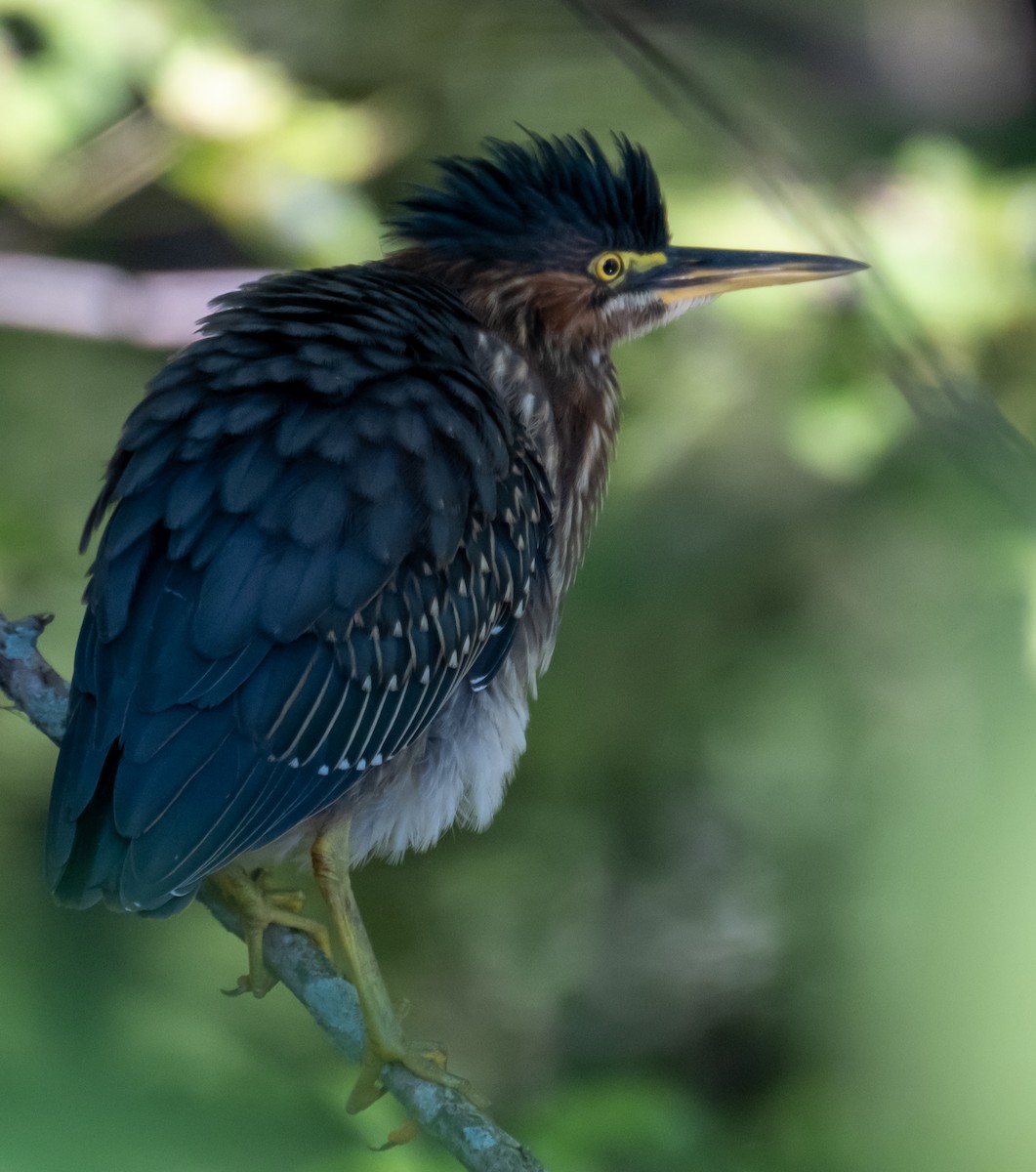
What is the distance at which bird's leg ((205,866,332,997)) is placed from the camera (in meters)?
1.92

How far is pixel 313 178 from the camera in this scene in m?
2.90

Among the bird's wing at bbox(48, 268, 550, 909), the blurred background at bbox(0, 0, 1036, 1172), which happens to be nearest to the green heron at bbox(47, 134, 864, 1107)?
the bird's wing at bbox(48, 268, 550, 909)

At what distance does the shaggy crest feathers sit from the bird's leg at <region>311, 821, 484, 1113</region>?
42.1 inches

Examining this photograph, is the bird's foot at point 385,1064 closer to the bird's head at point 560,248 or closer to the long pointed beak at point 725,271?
the bird's head at point 560,248

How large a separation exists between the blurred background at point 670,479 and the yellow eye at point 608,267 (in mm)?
296

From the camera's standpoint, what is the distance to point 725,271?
2320 millimetres

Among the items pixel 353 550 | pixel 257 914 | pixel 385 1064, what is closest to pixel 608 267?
pixel 353 550

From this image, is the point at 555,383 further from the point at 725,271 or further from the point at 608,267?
the point at 725,271

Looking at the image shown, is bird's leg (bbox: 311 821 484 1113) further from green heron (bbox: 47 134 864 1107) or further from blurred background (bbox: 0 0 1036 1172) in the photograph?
blurred background (bbox: 0 0 1036 1172)

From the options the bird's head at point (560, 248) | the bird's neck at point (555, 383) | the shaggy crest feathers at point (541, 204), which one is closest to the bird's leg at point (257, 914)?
the bird's neck at point (555, 383)

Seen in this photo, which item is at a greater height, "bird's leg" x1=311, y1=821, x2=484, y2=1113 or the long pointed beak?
the long pointed beak

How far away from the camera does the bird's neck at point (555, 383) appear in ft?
7.30

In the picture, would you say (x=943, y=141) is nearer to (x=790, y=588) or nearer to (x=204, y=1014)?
(x=790, y=588)

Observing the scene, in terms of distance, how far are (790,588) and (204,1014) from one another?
1.98 meters
